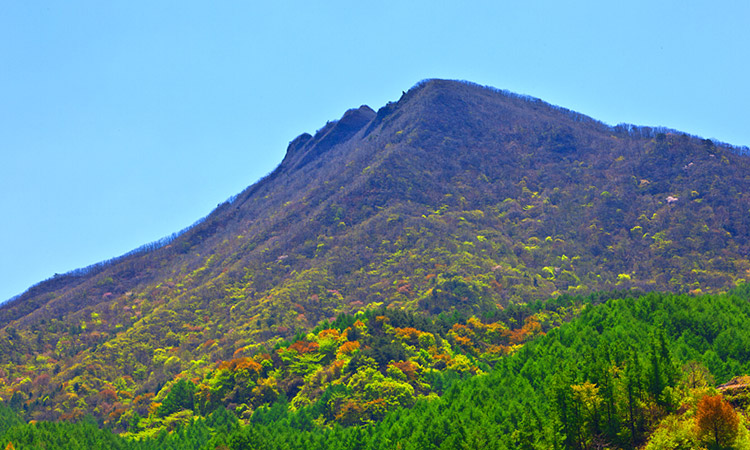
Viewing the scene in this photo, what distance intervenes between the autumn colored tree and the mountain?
4530cm

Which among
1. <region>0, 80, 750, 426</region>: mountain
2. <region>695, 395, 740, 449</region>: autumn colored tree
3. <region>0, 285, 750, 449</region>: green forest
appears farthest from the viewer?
<region>0, 80, 750, 426</region>: mountain

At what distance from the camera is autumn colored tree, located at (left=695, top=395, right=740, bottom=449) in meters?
41.2

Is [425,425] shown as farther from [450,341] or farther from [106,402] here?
[106,402]

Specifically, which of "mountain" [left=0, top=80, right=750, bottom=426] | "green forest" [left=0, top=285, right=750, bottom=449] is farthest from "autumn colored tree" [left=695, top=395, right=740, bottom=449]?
"mountain" [left=0, top=80, right=750, bottom=426]

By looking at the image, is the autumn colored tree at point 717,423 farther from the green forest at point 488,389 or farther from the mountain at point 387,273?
the mountain at point 387,273

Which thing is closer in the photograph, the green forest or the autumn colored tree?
the autumn colored tree

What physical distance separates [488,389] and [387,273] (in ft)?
275

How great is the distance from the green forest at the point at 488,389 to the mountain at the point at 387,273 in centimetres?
91

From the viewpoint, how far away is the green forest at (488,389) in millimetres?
49562

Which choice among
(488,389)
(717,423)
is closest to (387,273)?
(488,389)

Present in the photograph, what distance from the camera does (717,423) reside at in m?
41.4

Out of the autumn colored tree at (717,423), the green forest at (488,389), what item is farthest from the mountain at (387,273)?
the autumn colored tree at (717,423)

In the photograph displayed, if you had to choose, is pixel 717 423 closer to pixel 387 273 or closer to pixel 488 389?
pixel 488 389

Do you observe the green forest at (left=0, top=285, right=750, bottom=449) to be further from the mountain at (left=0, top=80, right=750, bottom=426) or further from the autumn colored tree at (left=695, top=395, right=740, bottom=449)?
the mountain at (left=0, top=80, right=750, bottom=426)
